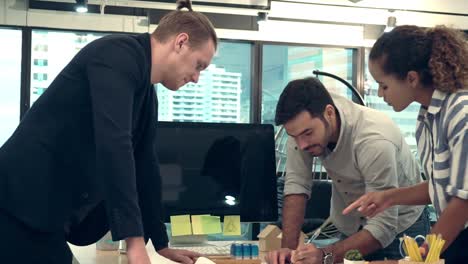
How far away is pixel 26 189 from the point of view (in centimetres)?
134

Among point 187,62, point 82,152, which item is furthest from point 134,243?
point 187,62

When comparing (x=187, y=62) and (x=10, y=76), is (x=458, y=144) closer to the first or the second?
(x=187, y=62)

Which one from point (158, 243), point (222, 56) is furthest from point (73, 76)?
point (222, 56)

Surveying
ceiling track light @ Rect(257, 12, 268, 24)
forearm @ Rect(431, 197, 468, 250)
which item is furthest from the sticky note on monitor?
ceiling track light @ Rect(257, 12, 268, 24)

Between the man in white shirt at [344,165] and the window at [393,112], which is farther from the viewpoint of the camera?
the window at [393,112]

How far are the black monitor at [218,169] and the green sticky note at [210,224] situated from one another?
0.8 inches

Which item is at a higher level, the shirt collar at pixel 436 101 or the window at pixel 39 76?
the window at pixel 39 76

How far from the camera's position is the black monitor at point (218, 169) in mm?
2287

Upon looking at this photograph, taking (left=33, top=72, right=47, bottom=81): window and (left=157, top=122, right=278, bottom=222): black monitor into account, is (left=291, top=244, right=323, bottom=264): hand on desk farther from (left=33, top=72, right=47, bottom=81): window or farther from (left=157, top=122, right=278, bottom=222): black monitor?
(left=33, top=72, right=47, bottom=81): window

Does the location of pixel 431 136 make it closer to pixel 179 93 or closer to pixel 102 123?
pixel 102 123

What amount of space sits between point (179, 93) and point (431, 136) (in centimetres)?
403

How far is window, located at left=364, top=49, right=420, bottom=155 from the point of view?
582cm

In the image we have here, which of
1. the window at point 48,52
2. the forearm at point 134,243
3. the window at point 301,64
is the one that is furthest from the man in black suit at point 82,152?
the window at point 301,64

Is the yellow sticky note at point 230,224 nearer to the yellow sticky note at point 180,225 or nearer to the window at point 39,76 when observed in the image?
the yellow sticky note at point 180,225
